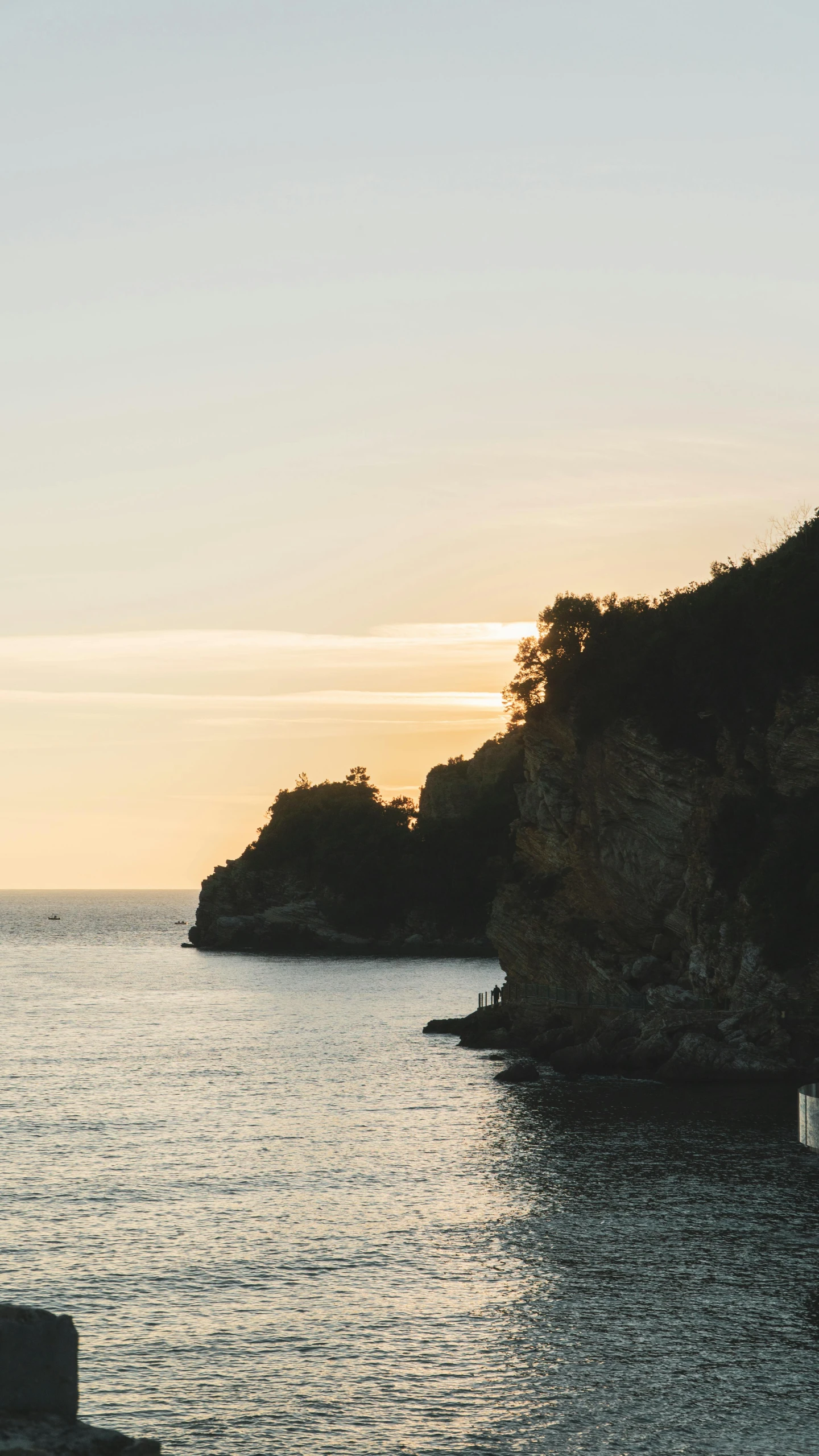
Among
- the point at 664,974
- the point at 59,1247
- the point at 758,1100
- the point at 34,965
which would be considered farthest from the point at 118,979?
the point at 59,1247

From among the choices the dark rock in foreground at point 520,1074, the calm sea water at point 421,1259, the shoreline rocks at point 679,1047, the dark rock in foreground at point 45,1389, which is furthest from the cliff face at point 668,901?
the dark rock in foreground at point 45,1389

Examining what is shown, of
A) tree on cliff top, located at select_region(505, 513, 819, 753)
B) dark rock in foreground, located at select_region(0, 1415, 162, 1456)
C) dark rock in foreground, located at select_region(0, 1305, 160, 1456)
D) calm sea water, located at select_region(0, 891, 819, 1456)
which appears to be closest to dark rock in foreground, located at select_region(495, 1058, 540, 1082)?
calm sea water, located at select_region(0, 891, 819, 1456)

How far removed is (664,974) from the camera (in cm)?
9125

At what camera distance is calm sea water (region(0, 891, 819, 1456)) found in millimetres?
28109

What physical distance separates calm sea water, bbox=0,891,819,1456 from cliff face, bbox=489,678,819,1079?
6193 mm

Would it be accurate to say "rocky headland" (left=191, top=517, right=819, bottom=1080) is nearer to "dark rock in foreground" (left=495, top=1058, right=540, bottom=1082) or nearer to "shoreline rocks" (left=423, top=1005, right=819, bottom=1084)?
"shoreline rocks" (left=423, top=1005, right=819, bottom=1084)

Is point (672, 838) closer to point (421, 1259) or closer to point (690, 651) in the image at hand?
point (690, 651)

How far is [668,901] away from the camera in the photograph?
298ft

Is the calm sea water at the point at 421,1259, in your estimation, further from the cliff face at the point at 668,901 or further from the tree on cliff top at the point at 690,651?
the tree on cliff top at the point at 690,651

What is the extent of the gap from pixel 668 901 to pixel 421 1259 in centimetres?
5390

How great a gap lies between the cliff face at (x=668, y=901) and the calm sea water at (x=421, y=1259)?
619 centimetres

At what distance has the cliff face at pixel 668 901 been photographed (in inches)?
2970

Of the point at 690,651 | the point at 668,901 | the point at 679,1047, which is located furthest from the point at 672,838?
the point at 679,1047

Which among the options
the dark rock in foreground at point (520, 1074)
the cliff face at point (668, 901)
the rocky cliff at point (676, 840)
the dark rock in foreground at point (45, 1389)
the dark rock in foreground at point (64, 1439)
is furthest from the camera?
the rocky cliff at point (676, 840)
